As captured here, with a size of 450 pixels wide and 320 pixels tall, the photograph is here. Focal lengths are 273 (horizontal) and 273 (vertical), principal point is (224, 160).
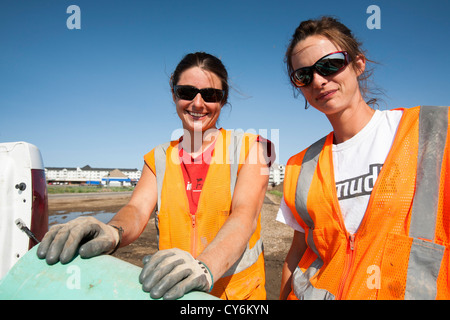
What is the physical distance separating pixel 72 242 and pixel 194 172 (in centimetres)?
96

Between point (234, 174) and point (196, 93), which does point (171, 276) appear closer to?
point (234, 174)

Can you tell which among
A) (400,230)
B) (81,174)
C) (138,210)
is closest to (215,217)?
(138,210)

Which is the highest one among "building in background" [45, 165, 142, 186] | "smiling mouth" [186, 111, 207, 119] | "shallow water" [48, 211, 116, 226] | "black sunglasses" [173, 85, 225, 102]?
"black sunglasses" [173, 85, 225, 102]

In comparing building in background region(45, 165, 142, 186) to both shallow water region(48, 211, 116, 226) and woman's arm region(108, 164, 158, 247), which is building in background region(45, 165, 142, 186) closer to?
shallow water region(48, 211, 116, 226)

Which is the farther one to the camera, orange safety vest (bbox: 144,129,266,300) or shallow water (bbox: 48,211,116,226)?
shallow water (bbox: 48,211,116,226)

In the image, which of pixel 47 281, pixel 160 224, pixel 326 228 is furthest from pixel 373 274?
pixel 47 281

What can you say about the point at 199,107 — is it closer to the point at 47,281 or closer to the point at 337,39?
the point at 337,39

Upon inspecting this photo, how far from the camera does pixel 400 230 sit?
1280mm

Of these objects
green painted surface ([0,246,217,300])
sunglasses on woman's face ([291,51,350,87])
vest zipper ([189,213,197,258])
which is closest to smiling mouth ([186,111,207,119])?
vest zipper ([189,213,197,258])

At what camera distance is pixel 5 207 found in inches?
84.0

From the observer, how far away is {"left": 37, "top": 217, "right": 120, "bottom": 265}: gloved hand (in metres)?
1.22

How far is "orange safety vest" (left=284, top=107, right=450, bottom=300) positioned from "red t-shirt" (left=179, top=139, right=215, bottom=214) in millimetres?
813
